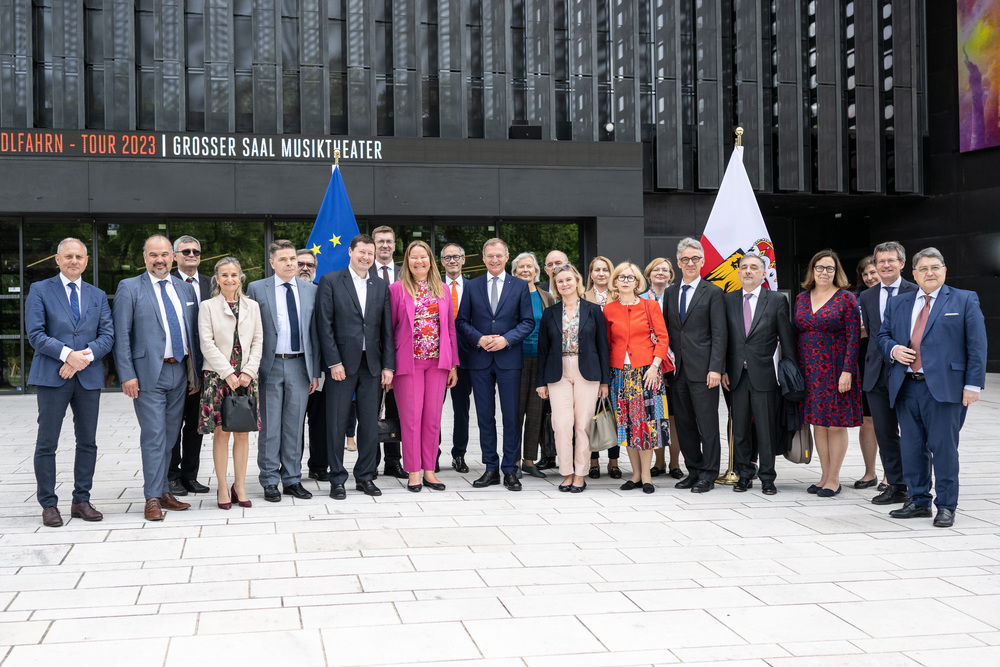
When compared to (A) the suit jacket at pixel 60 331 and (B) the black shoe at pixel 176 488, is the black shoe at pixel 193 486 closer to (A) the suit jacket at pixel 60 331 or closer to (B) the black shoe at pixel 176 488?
(B) the black shoe at pixel 176 488

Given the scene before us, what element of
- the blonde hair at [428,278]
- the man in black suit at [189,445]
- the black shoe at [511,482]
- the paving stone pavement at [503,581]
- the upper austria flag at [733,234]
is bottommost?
the paving stone pavement at [503,581]

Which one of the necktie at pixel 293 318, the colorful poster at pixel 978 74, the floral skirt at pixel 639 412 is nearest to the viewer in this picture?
the necktie at pixel 293 318

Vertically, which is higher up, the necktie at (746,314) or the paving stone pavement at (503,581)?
the necktie at (746,314)

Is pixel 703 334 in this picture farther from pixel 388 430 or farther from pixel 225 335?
pixel 225 335

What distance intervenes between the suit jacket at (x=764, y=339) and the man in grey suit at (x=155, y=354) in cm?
430

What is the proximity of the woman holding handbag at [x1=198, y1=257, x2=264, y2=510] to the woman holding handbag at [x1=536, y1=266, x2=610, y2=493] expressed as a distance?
232cm

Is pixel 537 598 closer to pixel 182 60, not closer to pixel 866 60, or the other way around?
pixel 182 60

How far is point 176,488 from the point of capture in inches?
280

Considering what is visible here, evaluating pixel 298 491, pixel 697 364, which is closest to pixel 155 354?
pixel 298 491

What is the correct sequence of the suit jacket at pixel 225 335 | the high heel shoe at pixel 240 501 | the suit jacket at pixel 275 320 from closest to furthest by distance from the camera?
the suit jacket at pixel 225 335 < the high heel shoe at pixel 240 501 < the suit jacket at pixel 275 320

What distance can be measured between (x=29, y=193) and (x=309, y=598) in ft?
45.5

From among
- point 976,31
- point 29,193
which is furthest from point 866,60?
point 29,193

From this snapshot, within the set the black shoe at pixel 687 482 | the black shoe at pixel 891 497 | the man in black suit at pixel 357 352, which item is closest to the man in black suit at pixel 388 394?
the man in black suit at pixel 357 352

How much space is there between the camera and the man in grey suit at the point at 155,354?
6.24 meters
